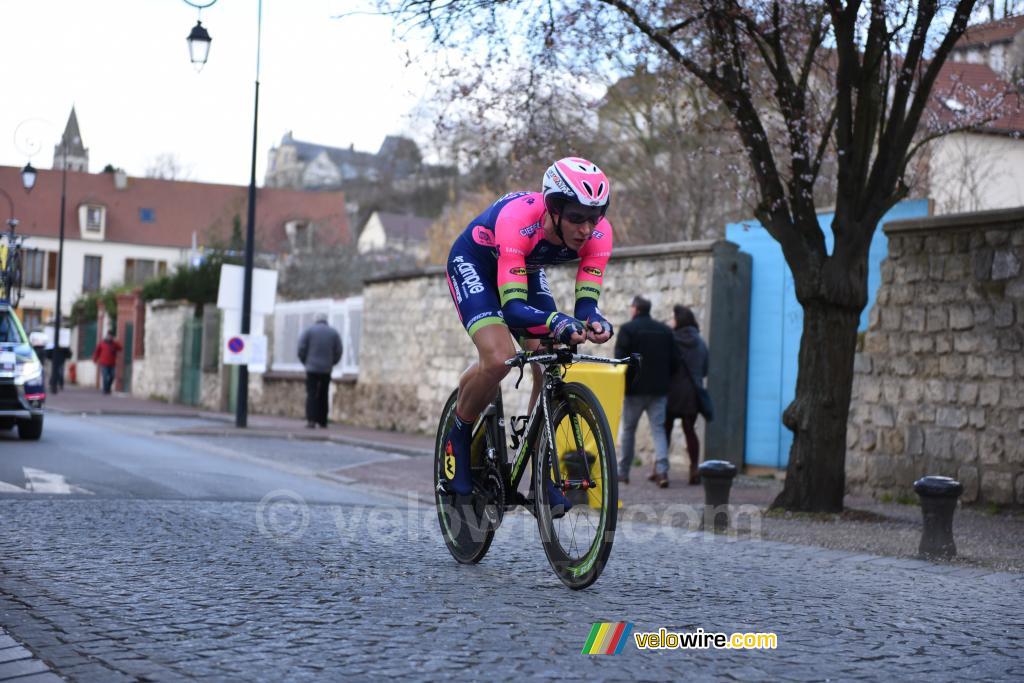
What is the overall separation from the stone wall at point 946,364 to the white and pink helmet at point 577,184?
24.0 ft

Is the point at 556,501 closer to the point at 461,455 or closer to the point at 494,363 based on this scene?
the point at 494,363

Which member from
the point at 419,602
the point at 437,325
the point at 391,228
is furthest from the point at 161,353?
the point at 391,228

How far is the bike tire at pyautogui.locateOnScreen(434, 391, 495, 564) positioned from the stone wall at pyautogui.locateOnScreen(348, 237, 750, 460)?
9.30 metres

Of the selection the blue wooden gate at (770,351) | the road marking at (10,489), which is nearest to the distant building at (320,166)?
the blue wooden gate at (770,351)

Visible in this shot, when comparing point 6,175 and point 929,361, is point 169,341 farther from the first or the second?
point 929,361

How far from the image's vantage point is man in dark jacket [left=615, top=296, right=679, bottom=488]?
13328 millimetres

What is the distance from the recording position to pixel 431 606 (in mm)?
5164

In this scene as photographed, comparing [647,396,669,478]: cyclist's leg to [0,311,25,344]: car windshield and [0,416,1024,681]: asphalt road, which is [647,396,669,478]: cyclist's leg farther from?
[0,311,25,344]: car windshield

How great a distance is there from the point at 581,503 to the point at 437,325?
16.8 metres

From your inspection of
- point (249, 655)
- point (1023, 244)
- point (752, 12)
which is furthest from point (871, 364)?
point (249, 655)

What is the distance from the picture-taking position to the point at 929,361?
1244 centimetres

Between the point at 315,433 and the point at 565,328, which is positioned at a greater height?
the point at 565,328

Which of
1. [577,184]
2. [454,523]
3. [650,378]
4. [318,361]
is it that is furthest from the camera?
[318,361]

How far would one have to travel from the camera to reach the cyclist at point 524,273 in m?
5.43
